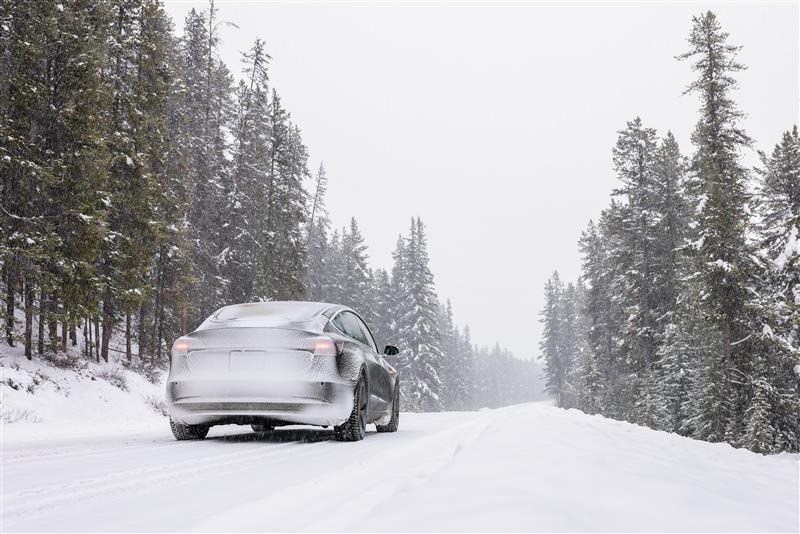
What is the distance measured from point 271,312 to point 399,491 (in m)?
4.53

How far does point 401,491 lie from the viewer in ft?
10.0

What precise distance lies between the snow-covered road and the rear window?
190 cm

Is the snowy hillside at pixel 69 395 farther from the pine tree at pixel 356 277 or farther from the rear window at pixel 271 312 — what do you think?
the pine tree at pixel 356 277

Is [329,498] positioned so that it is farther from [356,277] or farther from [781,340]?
[356,277]

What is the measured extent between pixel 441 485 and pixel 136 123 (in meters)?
20.3

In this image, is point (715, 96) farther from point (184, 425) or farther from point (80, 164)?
point (184, 425)

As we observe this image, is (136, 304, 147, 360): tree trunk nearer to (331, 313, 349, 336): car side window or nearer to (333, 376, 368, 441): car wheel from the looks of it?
(331, 313, 349, 336): car side window

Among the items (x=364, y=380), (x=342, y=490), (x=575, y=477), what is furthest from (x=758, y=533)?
(x=364, y=380)

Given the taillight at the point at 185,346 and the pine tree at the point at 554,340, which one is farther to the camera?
the pine tree at the point at 554,340

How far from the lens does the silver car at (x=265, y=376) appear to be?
21.6ft

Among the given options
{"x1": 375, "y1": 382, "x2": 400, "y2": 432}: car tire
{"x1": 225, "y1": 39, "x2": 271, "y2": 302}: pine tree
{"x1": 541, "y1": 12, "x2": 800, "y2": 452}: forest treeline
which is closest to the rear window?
{"x1": 375, "y1": 382, "x2": 400, "y2": 432}: car tire

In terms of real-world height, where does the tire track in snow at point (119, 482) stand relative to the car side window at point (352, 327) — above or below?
below

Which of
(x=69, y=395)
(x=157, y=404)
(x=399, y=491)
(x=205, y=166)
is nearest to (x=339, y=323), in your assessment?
(x=399, y=491)

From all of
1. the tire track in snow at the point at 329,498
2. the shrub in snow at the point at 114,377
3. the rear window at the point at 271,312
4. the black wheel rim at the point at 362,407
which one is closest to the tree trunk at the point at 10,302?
the shrub in snow at the point at 114,377
